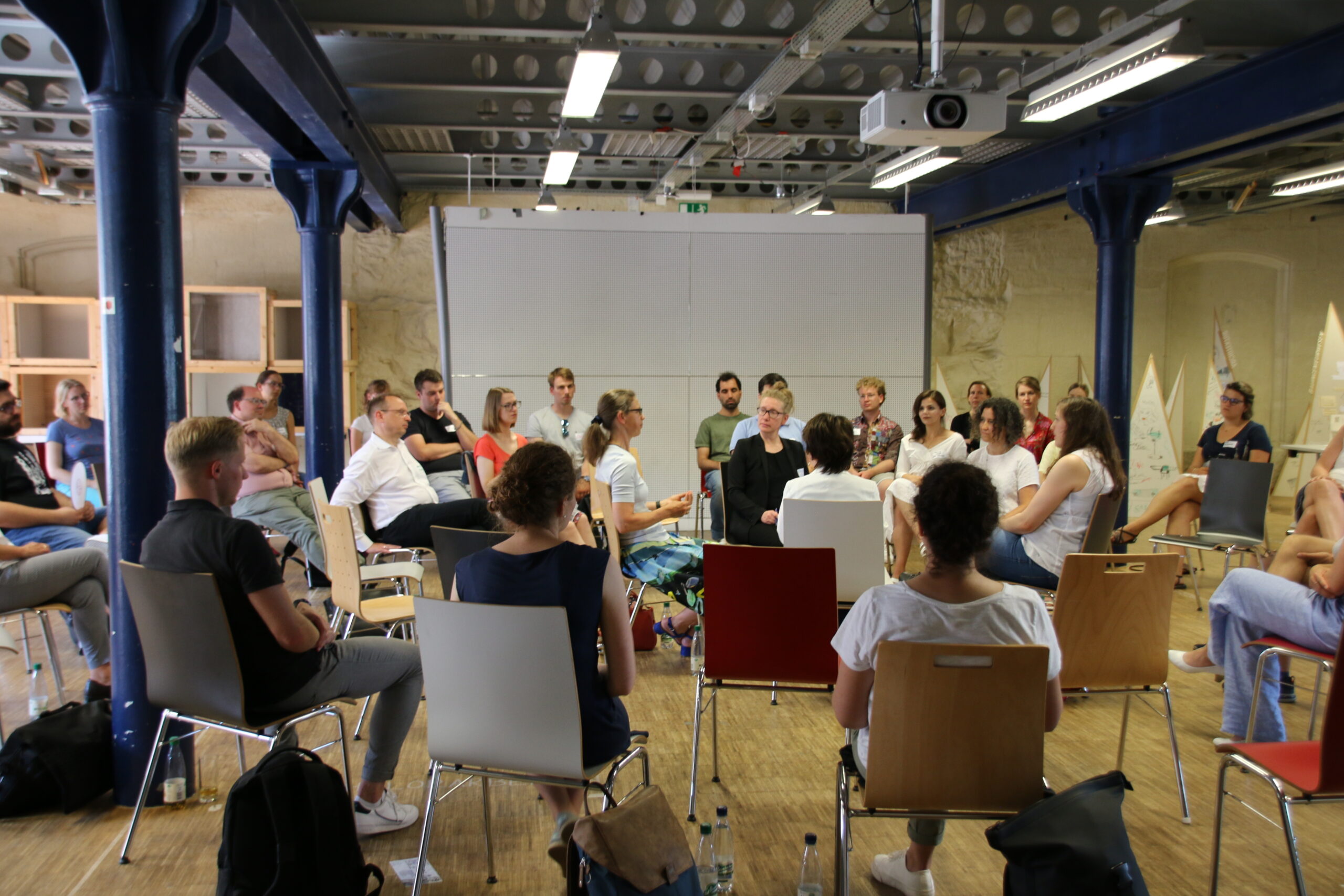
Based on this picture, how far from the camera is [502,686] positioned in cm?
222

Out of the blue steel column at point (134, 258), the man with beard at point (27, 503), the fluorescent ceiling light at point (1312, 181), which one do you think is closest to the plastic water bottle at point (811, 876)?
the blue steel column at point (134, 258)

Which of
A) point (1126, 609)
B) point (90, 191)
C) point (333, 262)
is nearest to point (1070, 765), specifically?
point (1126, 609)

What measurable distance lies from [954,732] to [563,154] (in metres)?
5.82

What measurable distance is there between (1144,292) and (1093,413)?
27.3 ft

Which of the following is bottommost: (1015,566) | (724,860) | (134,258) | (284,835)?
(724,860)

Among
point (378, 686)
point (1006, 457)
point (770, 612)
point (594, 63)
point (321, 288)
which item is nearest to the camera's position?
point (378, 686)

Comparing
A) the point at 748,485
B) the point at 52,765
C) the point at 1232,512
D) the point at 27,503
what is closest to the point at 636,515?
the point at 748,485

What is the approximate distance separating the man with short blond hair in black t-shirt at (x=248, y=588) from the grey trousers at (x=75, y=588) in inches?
56.3

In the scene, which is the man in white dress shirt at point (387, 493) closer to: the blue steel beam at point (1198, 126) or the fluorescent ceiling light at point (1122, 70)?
the fluorescent ceiling light at point (1122, 70)

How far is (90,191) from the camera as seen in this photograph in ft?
30.8

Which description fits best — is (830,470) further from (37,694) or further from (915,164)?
(915,164)

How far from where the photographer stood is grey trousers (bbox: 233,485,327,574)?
223 inches

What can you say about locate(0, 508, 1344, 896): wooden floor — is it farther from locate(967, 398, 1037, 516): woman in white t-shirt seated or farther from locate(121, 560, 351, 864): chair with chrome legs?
locate(967, 398, 1037, 516): woman in white t-shirt seated

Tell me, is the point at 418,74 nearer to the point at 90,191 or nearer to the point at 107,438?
the point at 107,438
